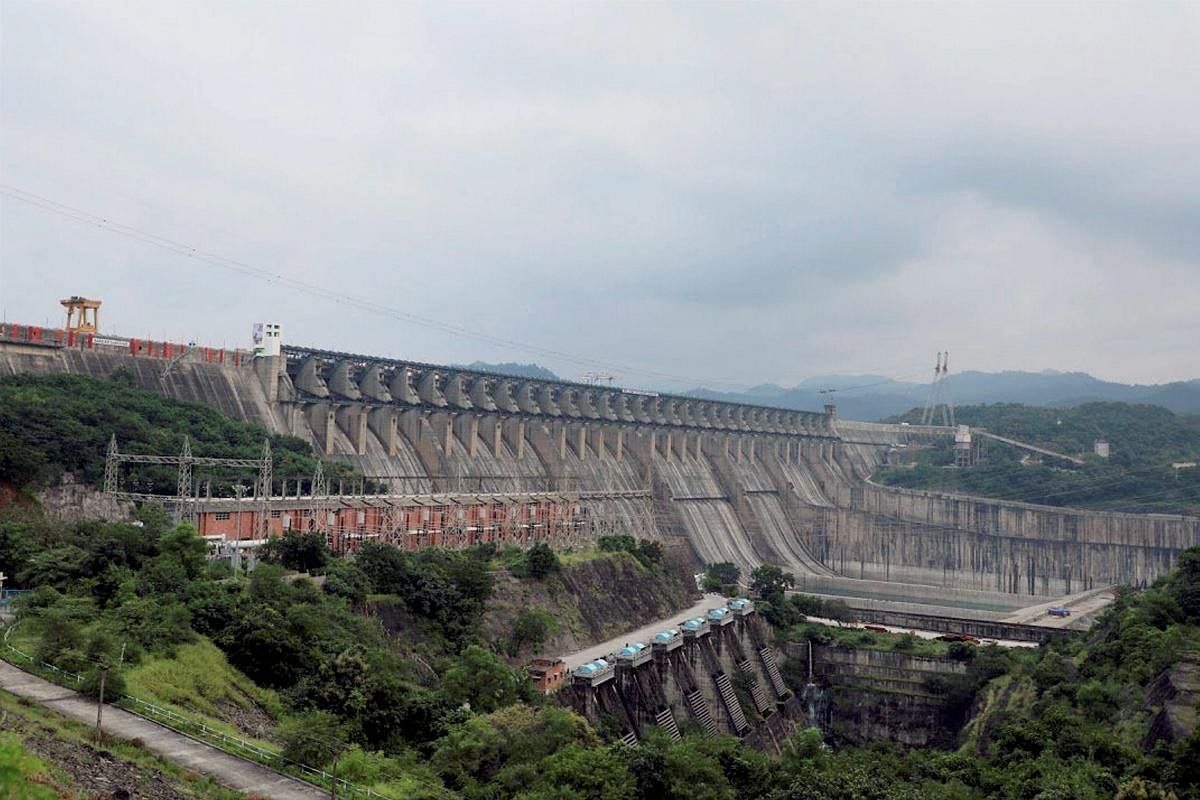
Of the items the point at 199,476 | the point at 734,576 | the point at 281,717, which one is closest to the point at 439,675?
the point at 281,717

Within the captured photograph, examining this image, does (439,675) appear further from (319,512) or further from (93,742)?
(93,742)

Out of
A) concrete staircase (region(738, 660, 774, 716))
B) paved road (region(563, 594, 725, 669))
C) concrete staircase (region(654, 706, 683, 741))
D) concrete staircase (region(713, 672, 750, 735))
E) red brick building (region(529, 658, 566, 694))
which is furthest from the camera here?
concrete staircase (region(738, 660, 774, 716))

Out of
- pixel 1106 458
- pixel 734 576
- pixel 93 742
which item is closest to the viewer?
pixel 93 742

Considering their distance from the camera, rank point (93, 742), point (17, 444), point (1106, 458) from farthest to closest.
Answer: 1. point (1106, 458)
2. point (17, 444)
3. point (93, 742)

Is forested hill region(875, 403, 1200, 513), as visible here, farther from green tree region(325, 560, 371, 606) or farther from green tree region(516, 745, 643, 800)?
green tree region(516, 745, 643, 800)

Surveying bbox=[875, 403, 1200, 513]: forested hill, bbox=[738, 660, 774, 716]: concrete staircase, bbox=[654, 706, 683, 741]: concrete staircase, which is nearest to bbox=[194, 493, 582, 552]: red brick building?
bbox=[738, 660, 774, 716]: concrete staircase

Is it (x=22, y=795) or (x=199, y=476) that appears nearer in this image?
(x=22, y=795)

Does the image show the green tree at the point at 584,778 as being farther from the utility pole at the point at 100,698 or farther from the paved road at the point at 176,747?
the utility pole at the point at 100,698

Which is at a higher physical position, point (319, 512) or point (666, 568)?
point (319, 512)
